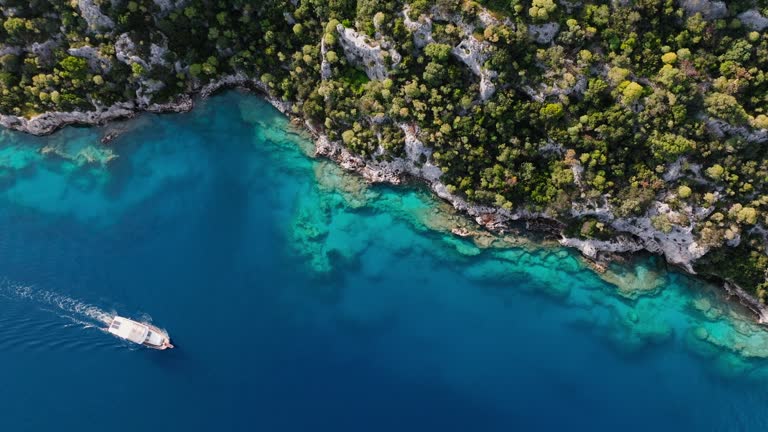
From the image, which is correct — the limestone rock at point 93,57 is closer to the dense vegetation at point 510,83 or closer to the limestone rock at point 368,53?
the dense vegetation at point 510,83

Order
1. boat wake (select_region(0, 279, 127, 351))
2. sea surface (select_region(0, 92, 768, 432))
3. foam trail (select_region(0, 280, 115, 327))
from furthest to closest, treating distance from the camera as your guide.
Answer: foam trail (select_region(0, 280, 115, 327)) < boat wake (select_region(0, 279, 127, 351)) < sea surface (select_region(0, 92, 768, 432))

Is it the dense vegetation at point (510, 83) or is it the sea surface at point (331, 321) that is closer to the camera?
the dense vegetation at point (510, 83)

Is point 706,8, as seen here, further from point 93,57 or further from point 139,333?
point 139,333

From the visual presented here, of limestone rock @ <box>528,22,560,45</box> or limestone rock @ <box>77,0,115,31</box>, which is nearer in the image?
limestone rock @ <box>528,22,560,45</box>

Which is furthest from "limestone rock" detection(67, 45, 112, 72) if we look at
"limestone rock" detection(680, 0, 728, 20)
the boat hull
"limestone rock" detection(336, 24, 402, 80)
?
"limestone rock" detection(680, 0, 728, 20)

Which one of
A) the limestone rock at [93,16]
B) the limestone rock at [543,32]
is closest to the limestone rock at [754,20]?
the limestone rock at [543,32]

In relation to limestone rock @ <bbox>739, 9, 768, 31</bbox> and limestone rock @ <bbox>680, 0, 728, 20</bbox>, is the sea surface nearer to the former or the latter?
limestone rock @ <bbox>739, 9, 768, 31</bbox>

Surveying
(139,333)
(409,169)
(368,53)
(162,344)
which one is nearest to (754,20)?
(409,169)
